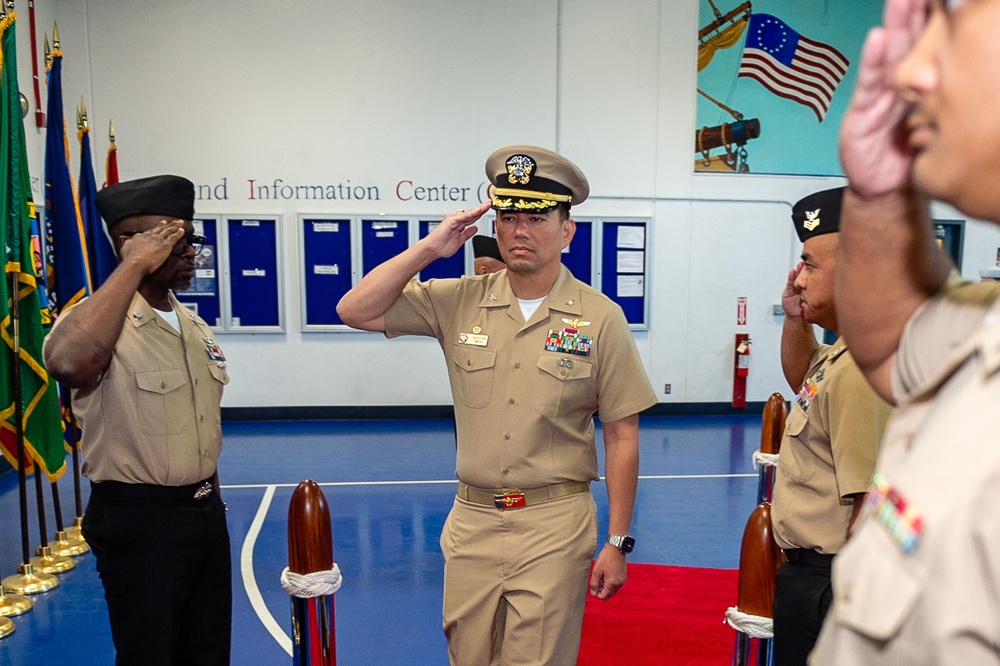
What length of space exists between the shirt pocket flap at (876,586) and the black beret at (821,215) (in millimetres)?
1592

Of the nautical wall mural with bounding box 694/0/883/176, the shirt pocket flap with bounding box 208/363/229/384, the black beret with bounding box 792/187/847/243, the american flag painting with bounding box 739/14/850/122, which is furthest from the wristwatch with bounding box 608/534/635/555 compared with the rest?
the american flag painting with bounding box 739/14/850/122

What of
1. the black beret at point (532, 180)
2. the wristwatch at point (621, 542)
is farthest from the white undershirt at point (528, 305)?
the wristwatch at point (621, 542)

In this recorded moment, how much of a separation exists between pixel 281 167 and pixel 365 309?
6.34 m

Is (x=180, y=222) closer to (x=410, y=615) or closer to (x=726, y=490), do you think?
(x=410, y=615)

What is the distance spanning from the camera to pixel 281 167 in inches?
322

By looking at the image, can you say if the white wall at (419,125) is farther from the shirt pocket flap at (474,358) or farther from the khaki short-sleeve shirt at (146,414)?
the shirt pocket flap at (474,358)

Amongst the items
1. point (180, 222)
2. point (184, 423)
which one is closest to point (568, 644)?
point (184, 423)

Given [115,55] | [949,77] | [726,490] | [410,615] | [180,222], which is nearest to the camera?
[949,77]

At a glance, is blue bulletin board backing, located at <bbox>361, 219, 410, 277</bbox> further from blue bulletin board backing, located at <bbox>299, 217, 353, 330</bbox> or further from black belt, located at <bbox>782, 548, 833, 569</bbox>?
black belt, located at <bbox>782, 548, 833, 569</bbox>

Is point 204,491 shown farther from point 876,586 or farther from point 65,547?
point 65,547

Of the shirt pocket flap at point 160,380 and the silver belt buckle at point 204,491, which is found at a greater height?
the shirt pocket flap at point 160,380

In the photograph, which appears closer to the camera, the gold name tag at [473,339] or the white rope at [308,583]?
the white rope at [308,583]

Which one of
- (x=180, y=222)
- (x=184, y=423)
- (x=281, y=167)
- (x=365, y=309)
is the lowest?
(x=184, y=423)

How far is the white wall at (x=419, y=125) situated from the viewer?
796cm
